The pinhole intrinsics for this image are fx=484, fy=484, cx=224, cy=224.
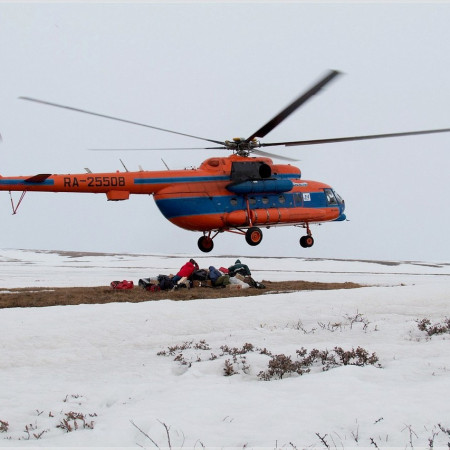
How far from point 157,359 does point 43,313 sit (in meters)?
4.63

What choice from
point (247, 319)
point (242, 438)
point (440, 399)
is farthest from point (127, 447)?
point (247, 319)

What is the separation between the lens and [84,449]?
16.3 feet

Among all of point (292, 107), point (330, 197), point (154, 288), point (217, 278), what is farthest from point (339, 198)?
point (154, 288)

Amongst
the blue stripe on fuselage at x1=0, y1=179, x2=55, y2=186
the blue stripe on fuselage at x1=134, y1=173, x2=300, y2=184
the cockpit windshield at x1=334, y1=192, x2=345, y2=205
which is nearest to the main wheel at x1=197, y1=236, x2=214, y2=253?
the blue stripe on fuselage at x1=134, y1=173, x2=300, y2=184

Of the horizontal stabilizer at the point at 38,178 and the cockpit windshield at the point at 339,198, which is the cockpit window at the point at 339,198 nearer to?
the cockpit windshield at the point at 339,198

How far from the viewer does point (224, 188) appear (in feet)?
64.5

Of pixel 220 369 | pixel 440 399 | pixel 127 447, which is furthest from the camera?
pixel 220 369

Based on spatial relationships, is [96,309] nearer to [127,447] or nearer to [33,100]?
[33,100]

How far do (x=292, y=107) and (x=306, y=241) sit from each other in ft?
30.0

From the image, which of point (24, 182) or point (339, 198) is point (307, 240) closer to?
point (339, 198)

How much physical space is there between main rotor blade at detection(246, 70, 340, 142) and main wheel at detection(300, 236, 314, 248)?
6.22 meters

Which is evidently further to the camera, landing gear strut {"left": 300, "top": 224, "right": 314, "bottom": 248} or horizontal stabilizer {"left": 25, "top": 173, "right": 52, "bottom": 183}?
landing gear strut {"left": 300, "top": 224, "right": 314, "bottom": 248}

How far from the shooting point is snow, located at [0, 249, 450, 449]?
507 cm

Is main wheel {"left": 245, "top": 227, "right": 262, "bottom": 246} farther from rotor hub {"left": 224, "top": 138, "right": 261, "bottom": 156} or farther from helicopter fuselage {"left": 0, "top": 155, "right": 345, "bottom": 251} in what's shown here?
rotor hub {"left": 224, "top": 138, "right": 261, "bottom": 156}
